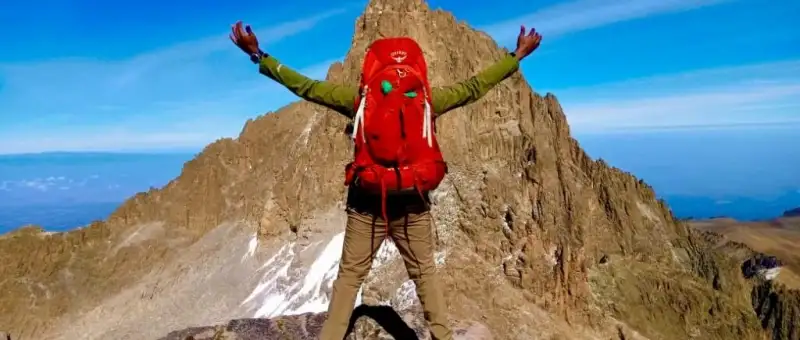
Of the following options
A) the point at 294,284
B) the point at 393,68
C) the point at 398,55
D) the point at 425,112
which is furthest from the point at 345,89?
the point at 294,284

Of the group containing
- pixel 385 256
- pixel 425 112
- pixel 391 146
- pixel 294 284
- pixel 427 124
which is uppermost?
pixel 425 112

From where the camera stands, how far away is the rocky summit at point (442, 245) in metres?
80.9

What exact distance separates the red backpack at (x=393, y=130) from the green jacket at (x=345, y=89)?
20 centimetres

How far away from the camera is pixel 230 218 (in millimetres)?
132375

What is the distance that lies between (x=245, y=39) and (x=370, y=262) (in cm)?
360

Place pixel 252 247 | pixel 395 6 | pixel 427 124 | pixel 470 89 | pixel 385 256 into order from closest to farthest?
pixel 427 124, pixel 470 89, pixel 385 256, pixel 395 6, pixel 252 247

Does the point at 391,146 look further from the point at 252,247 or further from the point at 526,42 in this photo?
the point at 252,247

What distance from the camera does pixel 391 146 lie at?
8.38 metres

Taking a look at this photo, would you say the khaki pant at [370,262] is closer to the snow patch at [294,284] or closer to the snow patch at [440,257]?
the snow patch at [440,257]

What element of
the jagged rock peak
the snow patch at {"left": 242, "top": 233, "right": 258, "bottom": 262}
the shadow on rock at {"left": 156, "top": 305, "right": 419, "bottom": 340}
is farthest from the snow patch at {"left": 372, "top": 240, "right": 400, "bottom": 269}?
the shadow on rock at {"left": 156, "top": 305, "right": 419, "bottom": 340}

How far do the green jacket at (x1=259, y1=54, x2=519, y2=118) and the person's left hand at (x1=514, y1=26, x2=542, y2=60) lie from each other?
1.53 ft

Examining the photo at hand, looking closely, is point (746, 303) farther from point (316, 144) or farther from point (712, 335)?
point (316, 144)

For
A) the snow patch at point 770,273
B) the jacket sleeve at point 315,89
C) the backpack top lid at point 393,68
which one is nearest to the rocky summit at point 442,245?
the snow patch at point 770,273

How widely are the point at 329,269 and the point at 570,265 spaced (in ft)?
114
